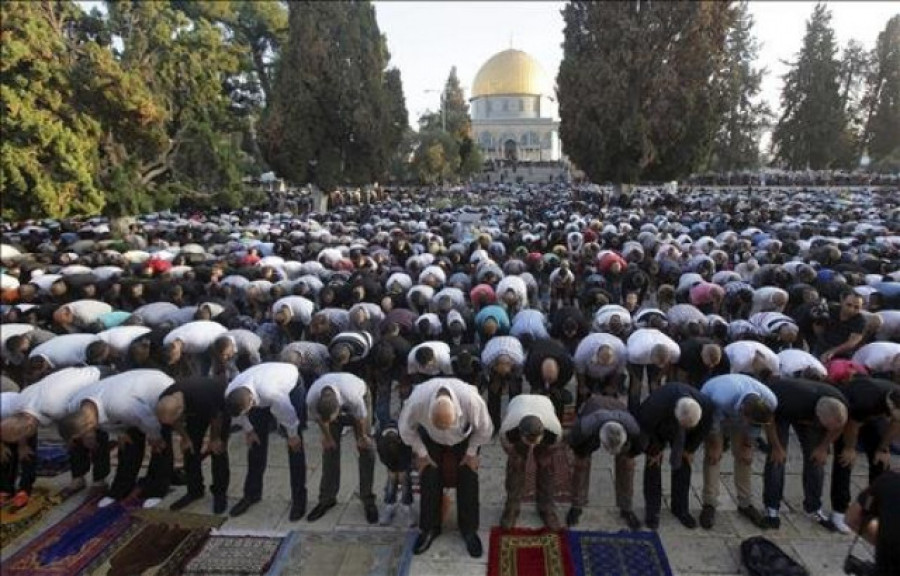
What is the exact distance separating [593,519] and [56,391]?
4.30 m

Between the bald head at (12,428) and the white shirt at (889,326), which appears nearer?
the bald head at (12,428)

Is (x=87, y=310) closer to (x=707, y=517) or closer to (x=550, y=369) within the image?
(x=550, y=369)

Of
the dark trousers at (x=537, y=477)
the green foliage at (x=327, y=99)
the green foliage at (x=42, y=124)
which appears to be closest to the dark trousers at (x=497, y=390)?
the dark trousers at (x=537, y=477)

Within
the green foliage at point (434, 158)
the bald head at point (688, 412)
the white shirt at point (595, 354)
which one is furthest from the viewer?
the green foliage at point (434, 158)

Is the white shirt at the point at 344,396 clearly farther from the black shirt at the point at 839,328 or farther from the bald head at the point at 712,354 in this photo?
the black shirt at the point at 839,328

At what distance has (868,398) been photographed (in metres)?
4.50

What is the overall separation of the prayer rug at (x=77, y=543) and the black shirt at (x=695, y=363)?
5.12m

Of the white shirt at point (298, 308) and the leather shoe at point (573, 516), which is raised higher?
the white shirt at point (298, 308)

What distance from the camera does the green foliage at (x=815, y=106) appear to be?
39219 millimetres

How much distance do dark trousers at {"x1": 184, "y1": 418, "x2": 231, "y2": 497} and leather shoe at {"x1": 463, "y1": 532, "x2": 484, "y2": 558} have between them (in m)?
2.08

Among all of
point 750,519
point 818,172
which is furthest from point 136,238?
point 818,172

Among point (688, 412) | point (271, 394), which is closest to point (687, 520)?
point (688, 412)

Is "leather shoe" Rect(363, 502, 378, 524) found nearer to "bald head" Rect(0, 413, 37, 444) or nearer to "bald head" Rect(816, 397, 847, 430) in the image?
"bald head" Rect(0, 413, 37, 444)

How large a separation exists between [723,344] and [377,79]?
20294 mm
